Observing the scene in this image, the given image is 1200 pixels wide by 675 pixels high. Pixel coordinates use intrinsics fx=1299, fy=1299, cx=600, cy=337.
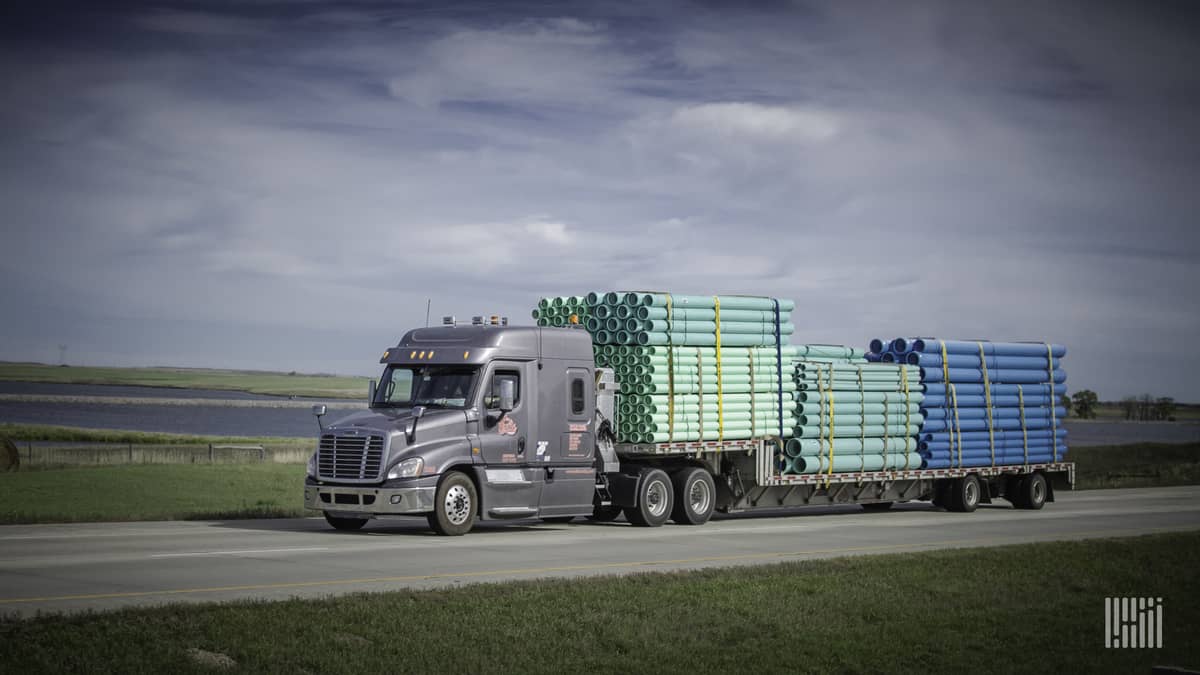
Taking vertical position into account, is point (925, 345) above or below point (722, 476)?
above

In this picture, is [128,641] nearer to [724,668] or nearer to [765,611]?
[724,668]

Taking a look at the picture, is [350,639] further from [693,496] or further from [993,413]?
[993,413]

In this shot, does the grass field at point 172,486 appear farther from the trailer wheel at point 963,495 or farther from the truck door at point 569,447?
the trailer wheel at point 963,495

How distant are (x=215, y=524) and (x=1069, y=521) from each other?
663 inches

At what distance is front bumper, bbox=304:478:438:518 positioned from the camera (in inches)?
776

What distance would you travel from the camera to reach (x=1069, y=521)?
2672 centimetres

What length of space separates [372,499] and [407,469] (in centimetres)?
72

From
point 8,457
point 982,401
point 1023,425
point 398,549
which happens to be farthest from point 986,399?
point 8,457

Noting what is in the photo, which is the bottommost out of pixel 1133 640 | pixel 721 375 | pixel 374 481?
pixel 1133 640

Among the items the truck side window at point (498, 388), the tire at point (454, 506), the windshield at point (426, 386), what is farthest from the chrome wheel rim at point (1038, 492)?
the windshield at point (426, 386)

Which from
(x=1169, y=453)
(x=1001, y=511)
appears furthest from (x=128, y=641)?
(x=1169, y=453)

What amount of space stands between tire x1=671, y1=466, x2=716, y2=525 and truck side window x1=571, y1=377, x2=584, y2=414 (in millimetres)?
2884

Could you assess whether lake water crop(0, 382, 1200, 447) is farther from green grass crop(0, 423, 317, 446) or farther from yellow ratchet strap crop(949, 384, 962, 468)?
yellow ratchet strap crop(949, 384, 962, 468)

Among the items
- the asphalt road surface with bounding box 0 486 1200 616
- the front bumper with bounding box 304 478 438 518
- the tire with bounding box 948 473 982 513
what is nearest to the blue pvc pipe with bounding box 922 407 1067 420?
the tire with bounding box 948 473 982 513
